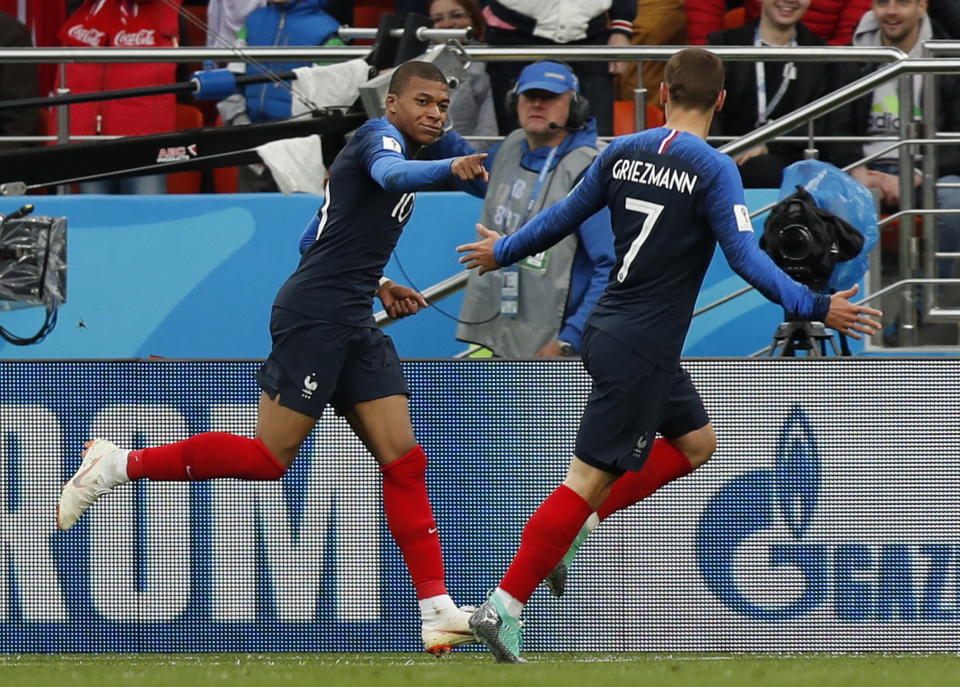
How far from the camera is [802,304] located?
5.91 meters

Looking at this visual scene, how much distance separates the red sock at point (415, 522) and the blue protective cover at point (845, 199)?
9.07 feet

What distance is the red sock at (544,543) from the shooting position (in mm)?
6324

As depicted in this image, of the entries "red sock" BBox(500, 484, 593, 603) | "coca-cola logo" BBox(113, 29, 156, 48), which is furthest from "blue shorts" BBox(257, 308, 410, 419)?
"coca-cola logo" BBox(113, 29, 156, 48)

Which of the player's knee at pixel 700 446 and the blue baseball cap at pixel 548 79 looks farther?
the blue baseball cap at pixel 548 79

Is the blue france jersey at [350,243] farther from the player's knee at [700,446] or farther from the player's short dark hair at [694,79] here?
the player's knee at [700,446]

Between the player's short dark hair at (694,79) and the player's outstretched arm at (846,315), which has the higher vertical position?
the player's short dark hair at (694,79)

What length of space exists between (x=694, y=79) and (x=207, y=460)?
89.8 inches

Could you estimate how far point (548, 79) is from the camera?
870 cm

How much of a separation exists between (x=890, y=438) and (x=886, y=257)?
3112mm

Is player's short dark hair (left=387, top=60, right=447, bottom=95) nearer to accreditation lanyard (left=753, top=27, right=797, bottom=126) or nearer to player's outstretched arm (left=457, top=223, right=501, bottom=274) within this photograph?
player's outstretched arm (left=457, top=223, right=501, bottom=274)

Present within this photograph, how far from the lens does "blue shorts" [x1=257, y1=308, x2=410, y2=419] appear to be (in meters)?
6.67

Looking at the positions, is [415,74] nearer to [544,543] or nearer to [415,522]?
[415,522]

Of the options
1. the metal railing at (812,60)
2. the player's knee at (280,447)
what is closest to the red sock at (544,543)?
the player's knee at (280,447)

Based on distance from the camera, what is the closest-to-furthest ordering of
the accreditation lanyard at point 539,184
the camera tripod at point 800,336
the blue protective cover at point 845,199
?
the camera tripod at point 800,336
the blue protective cover at point 845,199
the accreditation lanyard at point 539,184
